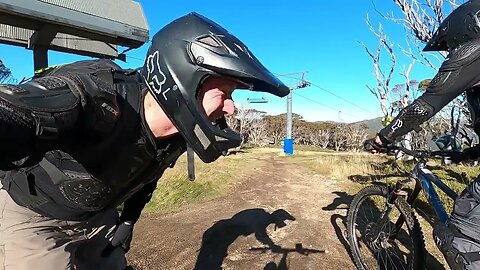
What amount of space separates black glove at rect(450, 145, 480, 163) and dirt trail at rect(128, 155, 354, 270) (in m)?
1.40

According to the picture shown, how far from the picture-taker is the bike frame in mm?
2771

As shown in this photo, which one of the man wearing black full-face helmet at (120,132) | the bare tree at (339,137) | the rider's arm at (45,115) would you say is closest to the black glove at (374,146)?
the man wearing black full-face helmet at (120,132)

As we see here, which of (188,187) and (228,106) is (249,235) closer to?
(228,106)

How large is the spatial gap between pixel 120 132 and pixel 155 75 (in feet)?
0.98

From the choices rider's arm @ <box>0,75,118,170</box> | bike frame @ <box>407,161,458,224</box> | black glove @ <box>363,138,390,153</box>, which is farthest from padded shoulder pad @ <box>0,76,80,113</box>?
bike frame @ <box>407,161,458,224</box>

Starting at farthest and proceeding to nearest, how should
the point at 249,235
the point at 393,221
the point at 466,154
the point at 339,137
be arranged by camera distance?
1. the point at 339,137
2. the point at 249,235
3. the point at 393,221
4. the point at 466,154

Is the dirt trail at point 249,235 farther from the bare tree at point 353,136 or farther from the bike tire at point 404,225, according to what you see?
the bare tree at point 353,136

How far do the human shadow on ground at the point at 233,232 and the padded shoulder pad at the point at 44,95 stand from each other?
2.74 metres

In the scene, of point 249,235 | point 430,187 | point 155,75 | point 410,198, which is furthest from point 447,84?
point 249,235

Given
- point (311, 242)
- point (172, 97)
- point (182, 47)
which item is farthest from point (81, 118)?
point (311, 242)

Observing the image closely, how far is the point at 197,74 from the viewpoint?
1434mm

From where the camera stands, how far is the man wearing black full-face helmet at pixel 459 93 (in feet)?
7.00

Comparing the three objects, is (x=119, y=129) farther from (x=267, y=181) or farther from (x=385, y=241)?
(x=267, y=181)

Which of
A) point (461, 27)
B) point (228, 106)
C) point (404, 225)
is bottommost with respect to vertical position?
point (404, 225)
